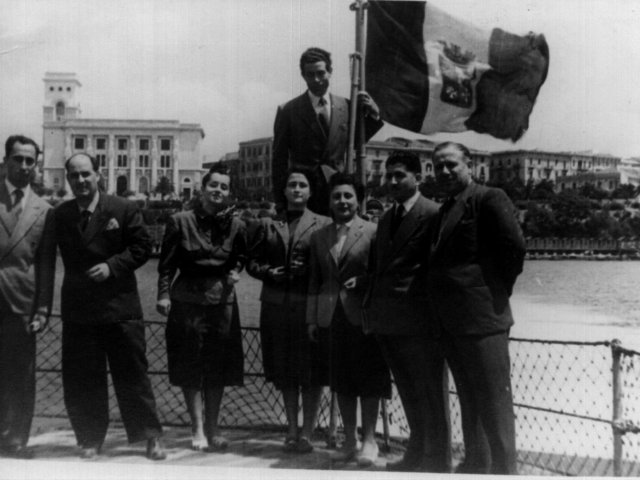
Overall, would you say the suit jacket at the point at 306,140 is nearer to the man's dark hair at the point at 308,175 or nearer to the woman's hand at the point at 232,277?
the man's dark hair at the point at 308,175

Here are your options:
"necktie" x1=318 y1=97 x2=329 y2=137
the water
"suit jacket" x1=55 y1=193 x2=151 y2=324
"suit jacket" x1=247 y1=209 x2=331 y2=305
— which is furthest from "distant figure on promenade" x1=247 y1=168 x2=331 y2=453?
the water

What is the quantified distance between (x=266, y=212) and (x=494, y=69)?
1.45 m

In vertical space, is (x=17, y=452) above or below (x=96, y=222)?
below

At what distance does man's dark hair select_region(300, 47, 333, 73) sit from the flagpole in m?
0.19

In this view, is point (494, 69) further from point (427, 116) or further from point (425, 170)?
point (425, 170)

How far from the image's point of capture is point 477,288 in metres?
2.52

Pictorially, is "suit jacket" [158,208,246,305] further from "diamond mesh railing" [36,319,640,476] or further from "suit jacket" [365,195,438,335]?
"suit jacket" [365,195,438,335]

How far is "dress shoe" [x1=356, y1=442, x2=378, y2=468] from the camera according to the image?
109 inches

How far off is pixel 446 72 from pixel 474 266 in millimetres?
1319

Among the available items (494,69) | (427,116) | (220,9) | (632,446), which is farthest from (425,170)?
(632,446)

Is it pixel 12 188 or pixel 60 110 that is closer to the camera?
pixel 12 188

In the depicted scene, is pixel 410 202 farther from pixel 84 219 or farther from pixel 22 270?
pixel 22 270

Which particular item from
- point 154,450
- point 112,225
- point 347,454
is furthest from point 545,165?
point 154,450

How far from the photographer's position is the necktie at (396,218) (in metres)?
2.68
